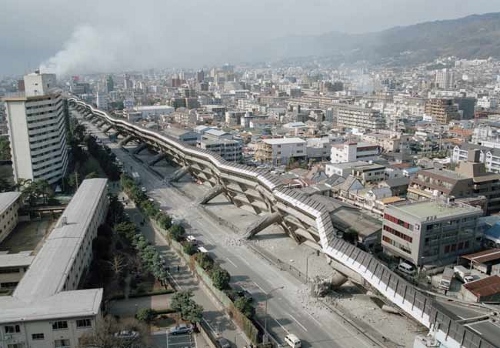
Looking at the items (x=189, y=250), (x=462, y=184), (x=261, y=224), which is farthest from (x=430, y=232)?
(x=189, y=250)

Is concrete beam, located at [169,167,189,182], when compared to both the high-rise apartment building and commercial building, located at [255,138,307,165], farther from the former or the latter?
the high-rise apartment building

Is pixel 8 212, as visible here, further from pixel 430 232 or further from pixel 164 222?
pixel 430 232

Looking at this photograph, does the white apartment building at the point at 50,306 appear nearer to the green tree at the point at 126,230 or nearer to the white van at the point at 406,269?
the green tree at the point at 126,230

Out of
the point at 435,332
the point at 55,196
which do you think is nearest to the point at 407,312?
the point at 435,332

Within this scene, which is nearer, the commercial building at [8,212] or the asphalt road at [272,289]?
the asphalt road at [272,289]

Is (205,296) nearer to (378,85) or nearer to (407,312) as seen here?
(407,312)

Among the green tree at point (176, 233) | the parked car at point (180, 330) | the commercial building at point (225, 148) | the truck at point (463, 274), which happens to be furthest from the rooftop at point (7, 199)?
the truck at point (463, 274)
